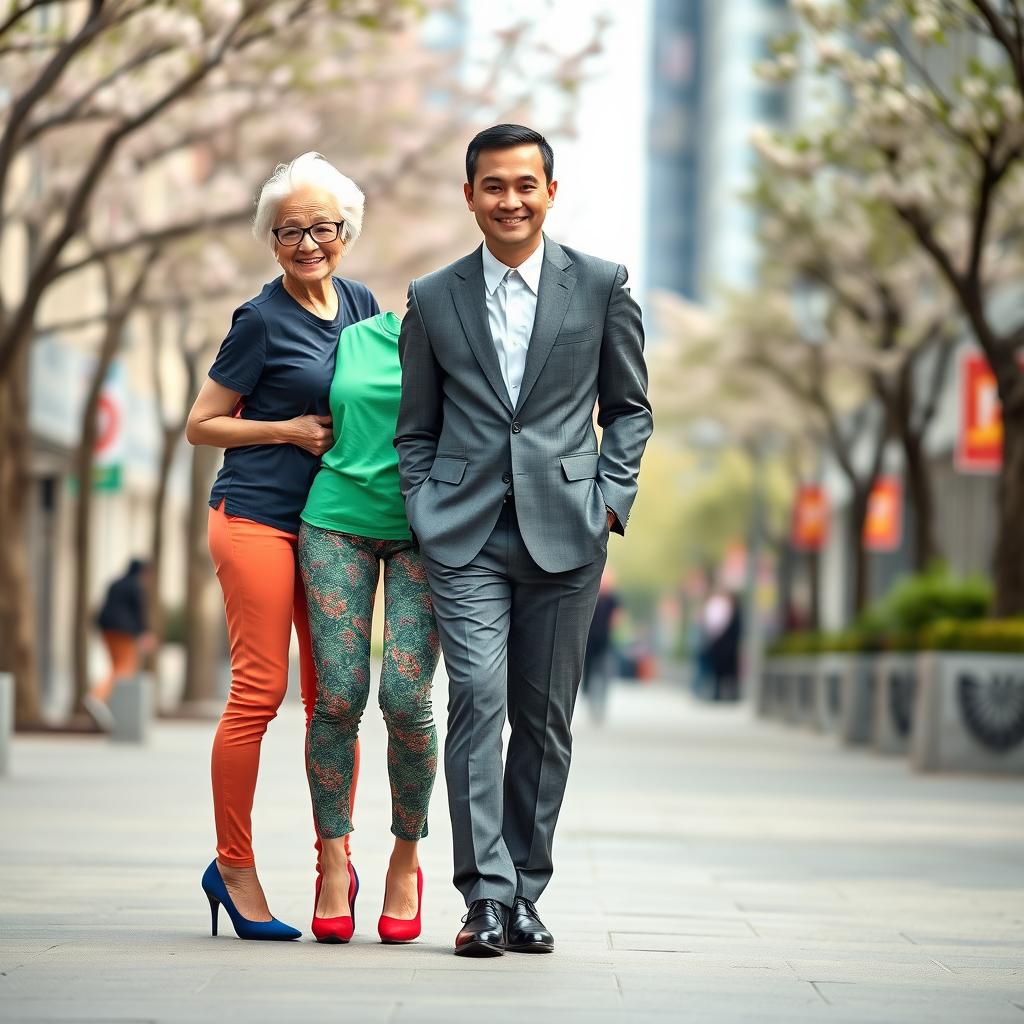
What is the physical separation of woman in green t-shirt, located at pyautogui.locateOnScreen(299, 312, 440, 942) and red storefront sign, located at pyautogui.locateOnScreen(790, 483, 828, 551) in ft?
112

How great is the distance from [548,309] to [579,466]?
0.42 m

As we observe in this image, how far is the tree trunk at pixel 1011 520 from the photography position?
17.8 m

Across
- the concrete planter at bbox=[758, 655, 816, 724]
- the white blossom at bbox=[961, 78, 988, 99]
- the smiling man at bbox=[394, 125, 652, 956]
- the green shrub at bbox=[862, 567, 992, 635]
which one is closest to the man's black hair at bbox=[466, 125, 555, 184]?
the smiling man at bbox=[394, 125, 652, 956]

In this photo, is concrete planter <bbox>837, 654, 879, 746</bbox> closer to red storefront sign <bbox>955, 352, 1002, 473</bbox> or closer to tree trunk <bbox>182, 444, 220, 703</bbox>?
red storefront sign <bbox>955, 352, 1002, 473</bbox>

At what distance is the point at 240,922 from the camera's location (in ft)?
19.7

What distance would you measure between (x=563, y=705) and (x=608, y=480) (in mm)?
617

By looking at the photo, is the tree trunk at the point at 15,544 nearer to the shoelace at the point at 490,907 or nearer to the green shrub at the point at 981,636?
the green shrub at the point at 981,636

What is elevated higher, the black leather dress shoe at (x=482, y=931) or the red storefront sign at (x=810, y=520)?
the red storefront sign at (x=810, y=520)

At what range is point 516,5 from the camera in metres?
20.6

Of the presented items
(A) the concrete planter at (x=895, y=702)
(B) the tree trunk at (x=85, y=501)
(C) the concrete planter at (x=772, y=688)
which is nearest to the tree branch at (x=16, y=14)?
(B) the tree trunk at (x=85, y=501)

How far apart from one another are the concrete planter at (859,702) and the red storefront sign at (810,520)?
16.5m

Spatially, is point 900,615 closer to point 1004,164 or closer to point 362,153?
point 1004,164

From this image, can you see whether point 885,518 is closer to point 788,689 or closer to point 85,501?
point 788,689

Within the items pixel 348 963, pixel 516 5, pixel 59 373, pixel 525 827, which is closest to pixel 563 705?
pixel 525 827
